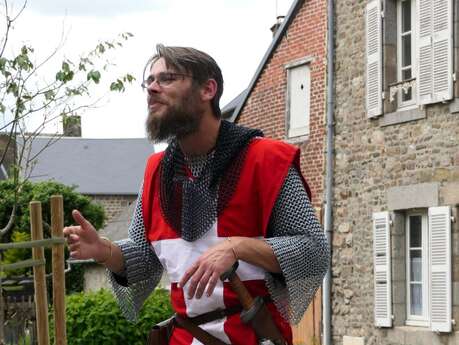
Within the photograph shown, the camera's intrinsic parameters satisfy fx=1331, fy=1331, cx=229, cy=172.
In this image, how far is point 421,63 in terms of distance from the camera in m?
15.6

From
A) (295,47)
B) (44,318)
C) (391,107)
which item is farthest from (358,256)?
(44,318)

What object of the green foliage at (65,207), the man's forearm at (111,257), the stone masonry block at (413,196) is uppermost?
the man's forearm at (111,257)

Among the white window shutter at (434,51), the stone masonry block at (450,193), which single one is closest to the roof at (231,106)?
the white window shutter at (434,51)

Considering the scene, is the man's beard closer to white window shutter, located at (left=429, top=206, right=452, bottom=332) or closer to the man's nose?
the man's nose

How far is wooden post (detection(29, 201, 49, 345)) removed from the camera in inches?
181

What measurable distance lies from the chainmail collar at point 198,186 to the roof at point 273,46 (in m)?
14.7

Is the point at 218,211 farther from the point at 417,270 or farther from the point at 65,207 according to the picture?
the point at 65,207

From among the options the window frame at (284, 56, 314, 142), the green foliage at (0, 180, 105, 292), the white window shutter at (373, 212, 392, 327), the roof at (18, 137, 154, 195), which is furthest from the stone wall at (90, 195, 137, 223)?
the white window shutter at (373, 212, 392, 327)

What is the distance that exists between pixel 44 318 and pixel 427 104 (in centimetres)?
1127

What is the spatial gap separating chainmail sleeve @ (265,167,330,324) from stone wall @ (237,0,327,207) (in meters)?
14.0

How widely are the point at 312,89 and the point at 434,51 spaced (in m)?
3.47

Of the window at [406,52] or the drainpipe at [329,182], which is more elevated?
the window at [406,52]

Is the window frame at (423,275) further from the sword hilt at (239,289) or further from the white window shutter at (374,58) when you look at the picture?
the sword hilt at (239,289)

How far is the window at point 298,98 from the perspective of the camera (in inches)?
745
